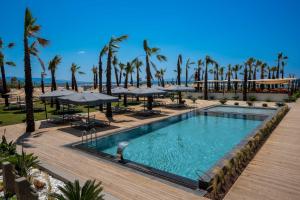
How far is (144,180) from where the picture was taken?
6453 millimetres

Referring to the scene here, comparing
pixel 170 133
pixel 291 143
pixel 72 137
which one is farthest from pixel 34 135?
pixel 291 143

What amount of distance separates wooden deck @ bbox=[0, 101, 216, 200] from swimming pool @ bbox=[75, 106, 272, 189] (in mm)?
646

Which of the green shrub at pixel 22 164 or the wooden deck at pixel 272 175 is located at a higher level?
the green shrub at pixel 22 164

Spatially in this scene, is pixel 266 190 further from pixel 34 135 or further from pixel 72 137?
pixel 34 135

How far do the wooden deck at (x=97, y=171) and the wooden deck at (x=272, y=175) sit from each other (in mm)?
1495

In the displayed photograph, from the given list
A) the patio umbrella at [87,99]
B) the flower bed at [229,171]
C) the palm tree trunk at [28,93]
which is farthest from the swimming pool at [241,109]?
the palm tree trunk at [28,93]

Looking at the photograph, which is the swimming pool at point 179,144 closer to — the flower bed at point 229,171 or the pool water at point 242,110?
the flower bed at point 229,171

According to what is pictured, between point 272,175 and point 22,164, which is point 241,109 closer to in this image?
point 272,175

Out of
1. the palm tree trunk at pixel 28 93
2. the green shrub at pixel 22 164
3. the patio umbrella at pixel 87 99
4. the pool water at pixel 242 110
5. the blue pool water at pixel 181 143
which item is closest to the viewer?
the green shrub at pixel 22 164

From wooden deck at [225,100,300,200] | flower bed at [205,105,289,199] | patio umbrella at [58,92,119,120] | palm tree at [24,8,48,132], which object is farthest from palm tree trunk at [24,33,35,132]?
wooden deck at [225,100,300,200]

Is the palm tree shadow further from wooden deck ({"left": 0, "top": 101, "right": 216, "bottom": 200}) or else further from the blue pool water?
the blue pool water

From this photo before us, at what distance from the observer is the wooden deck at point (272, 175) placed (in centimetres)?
557

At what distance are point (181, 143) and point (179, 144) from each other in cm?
23

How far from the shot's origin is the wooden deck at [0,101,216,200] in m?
5.63
